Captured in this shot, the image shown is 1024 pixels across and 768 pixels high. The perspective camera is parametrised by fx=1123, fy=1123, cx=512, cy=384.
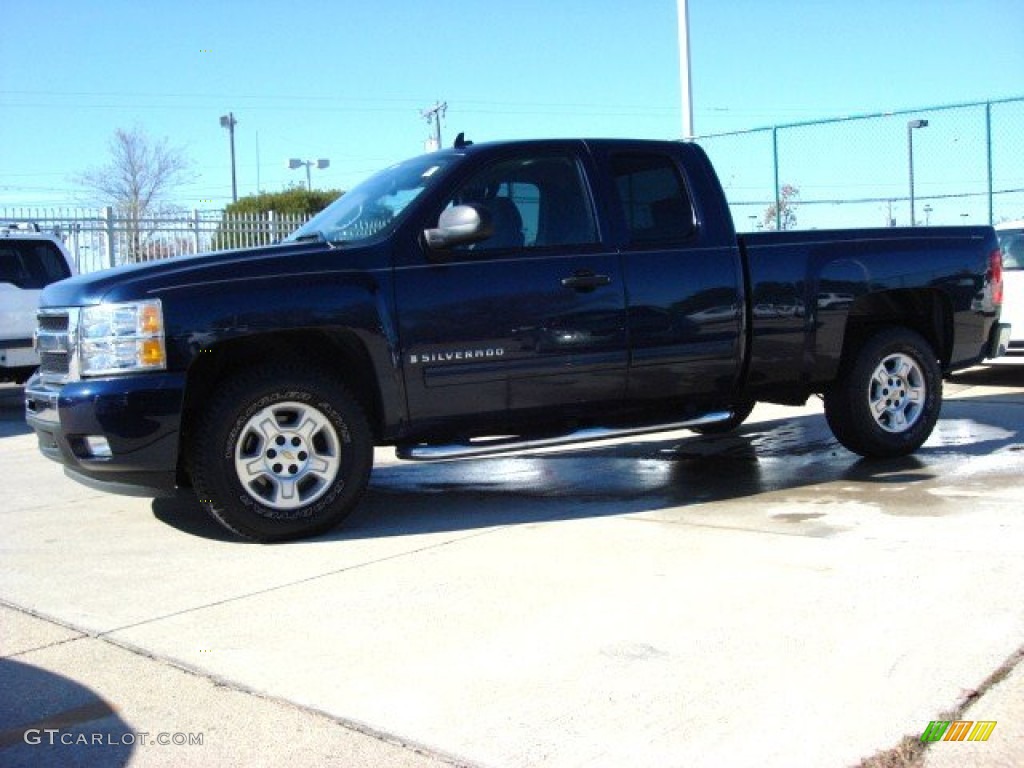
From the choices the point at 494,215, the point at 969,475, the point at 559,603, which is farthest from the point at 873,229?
the point at 559,603

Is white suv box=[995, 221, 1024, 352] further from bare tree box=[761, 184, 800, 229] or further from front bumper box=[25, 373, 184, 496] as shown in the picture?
front bumper box=[25, 373, 184, 496]

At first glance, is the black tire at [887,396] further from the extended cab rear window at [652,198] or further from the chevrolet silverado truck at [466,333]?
the extended cab rear window at [652,198]

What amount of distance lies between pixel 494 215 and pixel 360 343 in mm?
1062

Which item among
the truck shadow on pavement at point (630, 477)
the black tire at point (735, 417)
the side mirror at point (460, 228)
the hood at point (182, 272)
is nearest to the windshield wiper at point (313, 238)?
the hood at point (182, 272)

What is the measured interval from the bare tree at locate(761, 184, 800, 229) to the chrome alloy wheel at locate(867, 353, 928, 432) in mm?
10450

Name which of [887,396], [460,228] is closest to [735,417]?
[887,396]

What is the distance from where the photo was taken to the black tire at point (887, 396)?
23.4 feet

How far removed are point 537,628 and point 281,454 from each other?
75.4 inches

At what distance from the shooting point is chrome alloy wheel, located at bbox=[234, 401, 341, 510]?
540cm

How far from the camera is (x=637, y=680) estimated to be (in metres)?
3.56

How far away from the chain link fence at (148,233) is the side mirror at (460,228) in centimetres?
1351

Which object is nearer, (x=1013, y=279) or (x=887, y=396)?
(x=887, y=396)

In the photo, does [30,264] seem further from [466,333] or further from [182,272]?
[466,333]

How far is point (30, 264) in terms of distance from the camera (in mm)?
13344
